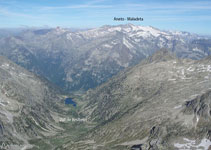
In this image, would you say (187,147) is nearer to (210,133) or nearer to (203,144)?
(203,144)

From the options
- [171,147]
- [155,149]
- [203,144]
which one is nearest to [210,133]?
[203,144]

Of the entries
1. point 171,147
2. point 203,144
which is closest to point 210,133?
point 203,144

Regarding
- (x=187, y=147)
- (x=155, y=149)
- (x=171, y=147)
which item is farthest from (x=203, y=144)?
(x=155, y=149)

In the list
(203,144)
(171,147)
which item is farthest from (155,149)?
(203,144)

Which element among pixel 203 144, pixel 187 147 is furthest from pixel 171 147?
pixel 203 144

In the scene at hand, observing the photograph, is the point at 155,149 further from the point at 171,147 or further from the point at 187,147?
the point at 187,147
